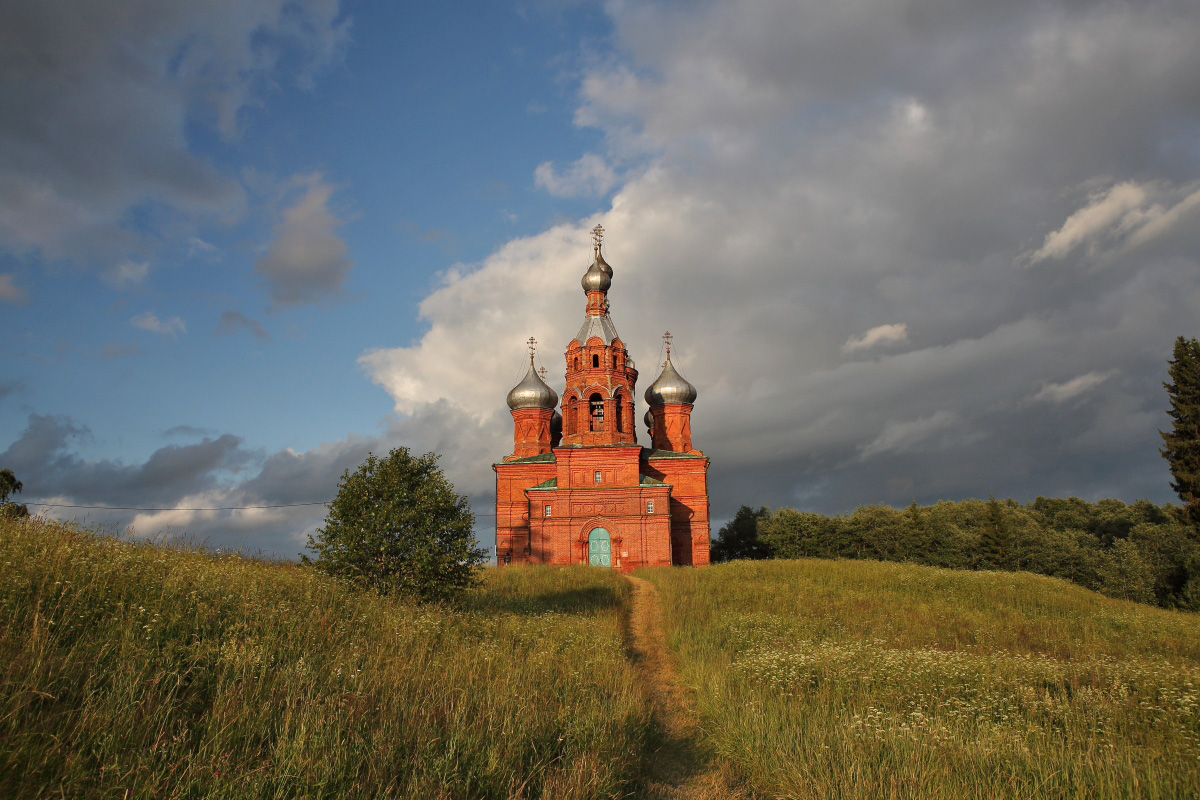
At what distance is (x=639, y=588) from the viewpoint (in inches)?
974

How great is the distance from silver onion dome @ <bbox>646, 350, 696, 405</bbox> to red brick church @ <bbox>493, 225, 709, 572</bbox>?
74mm

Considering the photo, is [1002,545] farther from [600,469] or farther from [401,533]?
[401,533]

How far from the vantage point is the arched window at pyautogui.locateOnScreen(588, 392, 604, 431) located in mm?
40031

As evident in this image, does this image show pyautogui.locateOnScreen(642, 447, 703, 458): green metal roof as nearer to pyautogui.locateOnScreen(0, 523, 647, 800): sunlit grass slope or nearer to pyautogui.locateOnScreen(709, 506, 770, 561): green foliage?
pyautogui.locateOnScreen(709, 506, 770, 561): green foliage

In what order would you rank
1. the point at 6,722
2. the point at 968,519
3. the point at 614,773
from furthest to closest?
1. the point at 968,519
2. the point at 614,773
3. the point at 6,722

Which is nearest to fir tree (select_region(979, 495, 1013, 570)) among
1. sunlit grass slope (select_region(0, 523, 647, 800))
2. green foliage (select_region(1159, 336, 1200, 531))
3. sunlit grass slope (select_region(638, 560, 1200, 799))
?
green foliage (select_region(1159, 336, 1200, 531))

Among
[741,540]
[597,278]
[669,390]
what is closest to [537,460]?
[669,390]

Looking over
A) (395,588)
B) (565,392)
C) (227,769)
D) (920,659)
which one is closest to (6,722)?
(227,769)

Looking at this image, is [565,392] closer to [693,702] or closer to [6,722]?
[693,702]

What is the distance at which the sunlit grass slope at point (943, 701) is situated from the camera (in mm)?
5656

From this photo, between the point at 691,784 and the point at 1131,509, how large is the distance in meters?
83.9

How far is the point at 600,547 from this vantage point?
3541cm

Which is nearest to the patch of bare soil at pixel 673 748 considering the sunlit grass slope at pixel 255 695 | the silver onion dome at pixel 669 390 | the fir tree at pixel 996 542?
the sunlit grass slope at pixel 255 695

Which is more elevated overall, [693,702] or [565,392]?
[565,392]
